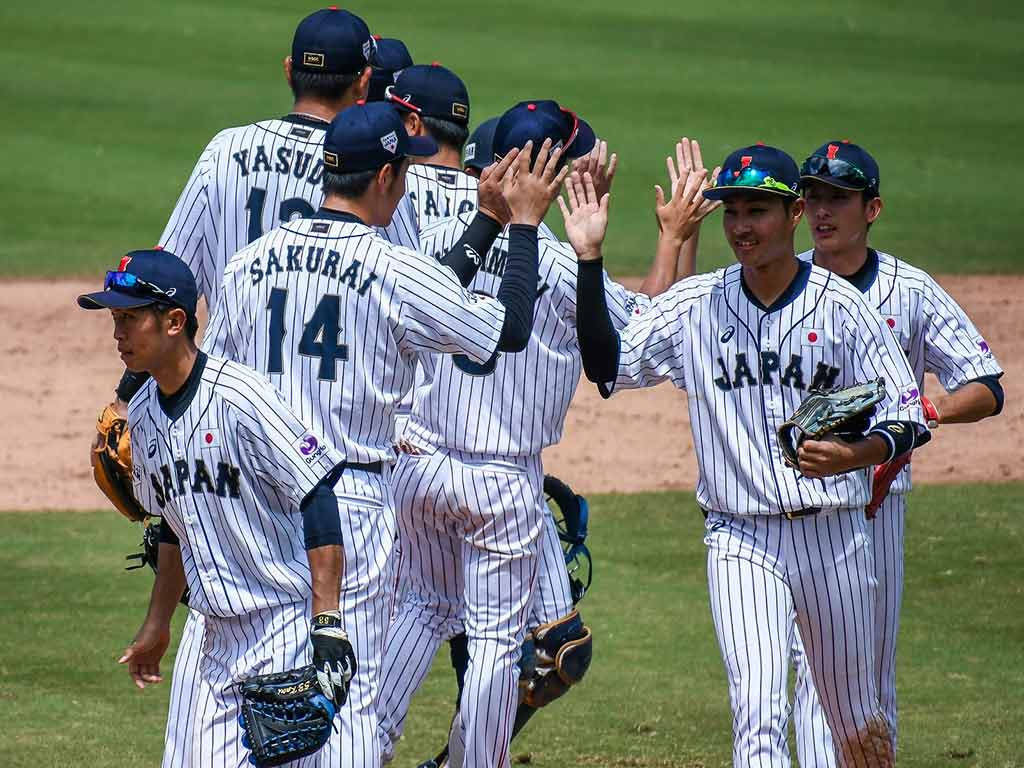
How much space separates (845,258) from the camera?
6.02 m

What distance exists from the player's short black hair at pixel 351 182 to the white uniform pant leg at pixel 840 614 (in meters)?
1.54

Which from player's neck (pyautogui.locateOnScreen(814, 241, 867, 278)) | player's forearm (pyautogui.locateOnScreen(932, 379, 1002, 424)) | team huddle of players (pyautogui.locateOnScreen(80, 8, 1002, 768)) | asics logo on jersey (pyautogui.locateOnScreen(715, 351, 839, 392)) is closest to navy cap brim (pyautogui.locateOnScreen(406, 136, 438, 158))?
team huddle of players (pyautogui.locateOnScreen(80, 8, 1002, 768))

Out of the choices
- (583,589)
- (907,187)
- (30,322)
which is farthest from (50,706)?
(907,187)

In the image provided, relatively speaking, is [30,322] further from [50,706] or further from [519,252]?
[519,252]

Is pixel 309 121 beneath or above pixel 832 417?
above

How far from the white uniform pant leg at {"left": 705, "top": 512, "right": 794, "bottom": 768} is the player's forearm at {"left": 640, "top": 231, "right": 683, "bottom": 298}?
2.52 feet

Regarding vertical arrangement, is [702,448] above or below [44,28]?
below

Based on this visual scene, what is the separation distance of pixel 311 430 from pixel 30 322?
36.0 feet

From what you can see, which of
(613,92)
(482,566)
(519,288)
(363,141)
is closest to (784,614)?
(482,566)

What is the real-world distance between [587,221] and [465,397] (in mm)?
917

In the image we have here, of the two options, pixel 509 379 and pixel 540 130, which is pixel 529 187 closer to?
pixel 540 130

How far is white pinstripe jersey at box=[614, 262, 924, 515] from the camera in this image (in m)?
5.12

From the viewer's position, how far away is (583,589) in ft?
22.0

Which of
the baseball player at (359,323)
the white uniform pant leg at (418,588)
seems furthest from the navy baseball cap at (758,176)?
the white uniform pant leg at (418,588)
